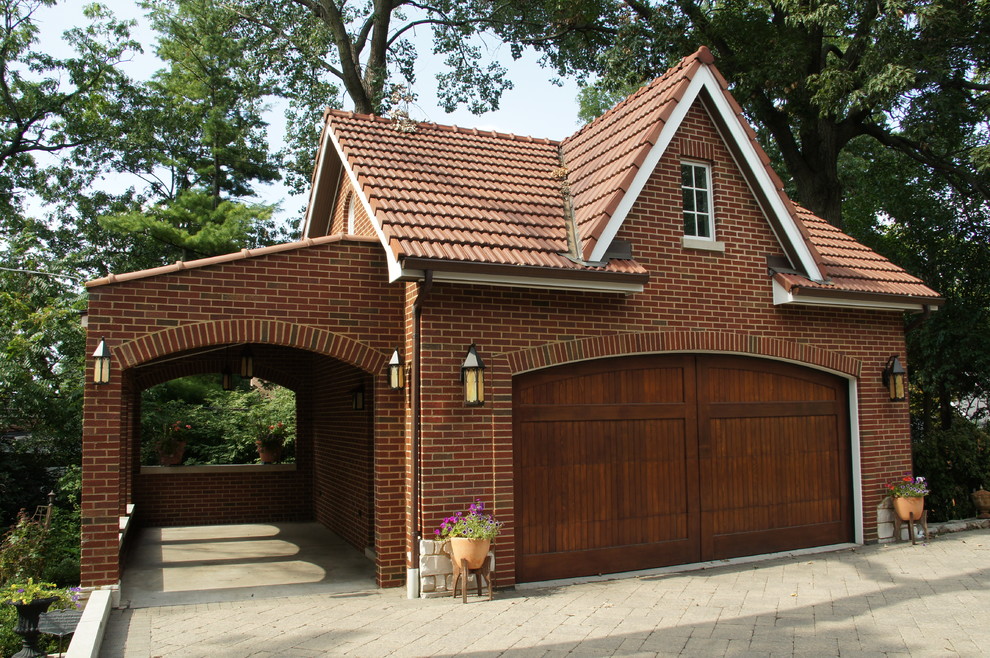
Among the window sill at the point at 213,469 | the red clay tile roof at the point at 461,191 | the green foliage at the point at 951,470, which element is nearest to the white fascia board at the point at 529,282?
the red clay tile roof at the point at 461,191

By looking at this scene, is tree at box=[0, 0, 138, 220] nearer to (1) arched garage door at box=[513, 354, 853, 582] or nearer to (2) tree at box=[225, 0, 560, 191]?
(2) tree at box=[225, 0, 560, 191]

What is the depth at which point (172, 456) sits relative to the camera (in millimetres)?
14438

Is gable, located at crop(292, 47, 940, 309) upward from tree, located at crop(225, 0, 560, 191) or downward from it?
downward

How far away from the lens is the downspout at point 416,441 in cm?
821

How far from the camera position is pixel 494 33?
2331 centimetres

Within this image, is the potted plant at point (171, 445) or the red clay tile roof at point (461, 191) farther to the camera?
the potted plant at point (171, 445)

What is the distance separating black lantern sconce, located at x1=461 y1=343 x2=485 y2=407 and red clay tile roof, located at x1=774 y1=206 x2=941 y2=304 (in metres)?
4.53

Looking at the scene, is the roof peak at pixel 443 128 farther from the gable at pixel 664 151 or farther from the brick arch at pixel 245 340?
the brick arch at pixel 245 340

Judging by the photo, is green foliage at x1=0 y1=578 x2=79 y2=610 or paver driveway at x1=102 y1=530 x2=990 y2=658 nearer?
green foliage at x1=0 y1=578 x2=79 y2=610

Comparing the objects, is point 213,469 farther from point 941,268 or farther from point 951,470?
point 941,268

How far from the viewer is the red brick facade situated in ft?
26.1

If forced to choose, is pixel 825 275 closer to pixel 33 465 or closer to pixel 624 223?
pixel 624 223

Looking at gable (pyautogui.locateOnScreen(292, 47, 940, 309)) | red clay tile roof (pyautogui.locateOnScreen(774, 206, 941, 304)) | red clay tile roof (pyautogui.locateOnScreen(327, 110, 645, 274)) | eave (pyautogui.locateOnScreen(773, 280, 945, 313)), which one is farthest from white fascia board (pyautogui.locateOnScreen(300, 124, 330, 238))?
red clay tile roof (pyautogui.locateOnScreen(774, 206, 941, 304))

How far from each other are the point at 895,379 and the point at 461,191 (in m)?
6.80
